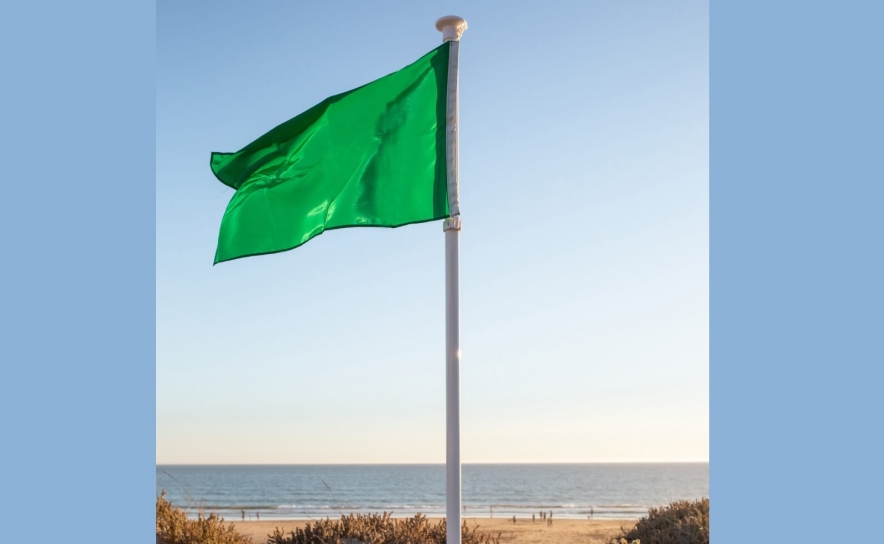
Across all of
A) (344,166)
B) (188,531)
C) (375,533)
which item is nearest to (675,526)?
(375,533)

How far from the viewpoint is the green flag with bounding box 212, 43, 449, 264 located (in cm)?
675

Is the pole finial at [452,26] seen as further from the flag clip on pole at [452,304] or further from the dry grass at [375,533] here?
the dry grass at [375,533]

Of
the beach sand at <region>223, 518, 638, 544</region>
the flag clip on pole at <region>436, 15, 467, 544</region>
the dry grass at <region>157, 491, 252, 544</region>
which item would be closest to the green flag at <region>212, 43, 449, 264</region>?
the flag clip on pole at <region>436, 15, 467, 544</region>

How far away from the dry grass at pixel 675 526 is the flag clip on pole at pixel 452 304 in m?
4.25

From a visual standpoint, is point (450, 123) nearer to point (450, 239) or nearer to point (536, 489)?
point (450, 239)

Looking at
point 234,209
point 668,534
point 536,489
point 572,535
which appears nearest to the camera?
point 234,209

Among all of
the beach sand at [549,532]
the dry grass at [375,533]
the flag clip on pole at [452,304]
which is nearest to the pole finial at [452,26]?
the flag clip on pole at [452,304]

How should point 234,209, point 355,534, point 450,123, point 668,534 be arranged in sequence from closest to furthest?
point 450,123 < point 234,209 < point 355,534 < point 668,534

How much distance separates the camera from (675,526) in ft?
33.7

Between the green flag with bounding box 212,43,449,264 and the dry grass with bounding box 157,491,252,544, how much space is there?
12.0ft

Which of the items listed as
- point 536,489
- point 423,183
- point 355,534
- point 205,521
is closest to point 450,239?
point 423,183

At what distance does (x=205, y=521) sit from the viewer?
9.10m

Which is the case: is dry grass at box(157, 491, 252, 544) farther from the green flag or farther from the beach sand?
the green flag

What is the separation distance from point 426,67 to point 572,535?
28.4ft
